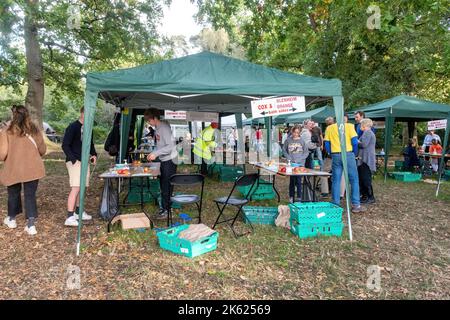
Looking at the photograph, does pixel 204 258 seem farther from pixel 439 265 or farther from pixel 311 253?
pixel 439 265

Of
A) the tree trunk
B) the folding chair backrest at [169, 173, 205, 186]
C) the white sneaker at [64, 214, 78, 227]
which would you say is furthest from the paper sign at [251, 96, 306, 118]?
the tree trunk

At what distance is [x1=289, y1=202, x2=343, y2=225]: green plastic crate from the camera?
4277 mm

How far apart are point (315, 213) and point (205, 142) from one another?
14.3 ft

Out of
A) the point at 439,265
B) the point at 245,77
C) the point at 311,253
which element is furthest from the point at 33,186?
the point at 439,265

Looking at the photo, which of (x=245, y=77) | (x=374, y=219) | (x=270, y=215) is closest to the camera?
(x=245, y=77)

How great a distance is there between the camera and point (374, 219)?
5.32 m

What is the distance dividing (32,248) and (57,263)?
63 cm

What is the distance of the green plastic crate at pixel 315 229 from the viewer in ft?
14.0

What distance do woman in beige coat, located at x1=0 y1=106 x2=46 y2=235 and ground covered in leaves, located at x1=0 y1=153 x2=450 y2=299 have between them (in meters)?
0.53

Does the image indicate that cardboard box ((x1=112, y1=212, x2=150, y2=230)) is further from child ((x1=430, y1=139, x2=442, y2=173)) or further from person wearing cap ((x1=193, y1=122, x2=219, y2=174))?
child ((x1=430, y1=139, x2=442, y2=173))

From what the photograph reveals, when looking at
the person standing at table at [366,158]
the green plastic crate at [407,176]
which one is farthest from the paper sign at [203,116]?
the green plastic crate at [407,176]

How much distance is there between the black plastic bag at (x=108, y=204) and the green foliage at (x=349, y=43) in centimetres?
568

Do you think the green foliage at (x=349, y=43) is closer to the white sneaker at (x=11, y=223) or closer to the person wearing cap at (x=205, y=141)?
the person wearing cap at (x=205, y=141)

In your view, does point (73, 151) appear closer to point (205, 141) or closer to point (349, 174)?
point (205, 141)
